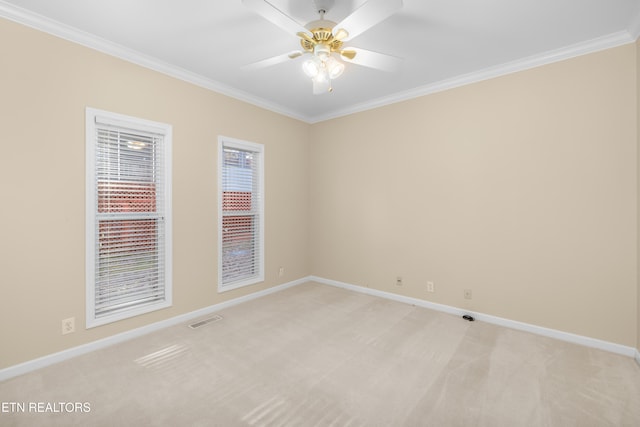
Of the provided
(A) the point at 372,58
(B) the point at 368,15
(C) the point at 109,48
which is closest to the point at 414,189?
(A) the point at 372,58

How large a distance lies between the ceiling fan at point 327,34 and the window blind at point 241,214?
5.46 feet

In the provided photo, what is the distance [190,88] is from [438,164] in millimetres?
3071

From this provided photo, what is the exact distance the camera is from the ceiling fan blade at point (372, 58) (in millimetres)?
2024

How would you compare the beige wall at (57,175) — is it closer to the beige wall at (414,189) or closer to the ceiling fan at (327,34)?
the beige wall at (414,189)

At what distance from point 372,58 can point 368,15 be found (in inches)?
19.1

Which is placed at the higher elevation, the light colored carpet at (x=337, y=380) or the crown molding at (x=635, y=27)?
the crown molding at (x=635, y=27)

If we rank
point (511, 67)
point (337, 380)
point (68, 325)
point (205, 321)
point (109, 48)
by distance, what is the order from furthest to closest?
1. point (205, 321)
2. point (511, 67)
3. point (109, 48)
4. point (68, 325)
5. point (337, 380)

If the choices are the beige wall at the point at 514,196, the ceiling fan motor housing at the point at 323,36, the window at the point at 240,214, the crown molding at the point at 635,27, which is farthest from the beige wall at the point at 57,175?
the crown molding at the point at 635,27

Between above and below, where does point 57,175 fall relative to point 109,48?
below

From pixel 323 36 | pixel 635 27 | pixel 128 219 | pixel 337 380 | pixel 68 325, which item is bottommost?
pixel 337 380

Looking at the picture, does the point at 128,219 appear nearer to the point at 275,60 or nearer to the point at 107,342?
the point at 107,342

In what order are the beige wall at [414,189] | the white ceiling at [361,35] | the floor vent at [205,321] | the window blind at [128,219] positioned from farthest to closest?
the floor vent at [205,321]
the window blind at [128,219]
the beige wall at [414,189]
the white ceiling at [361,35]

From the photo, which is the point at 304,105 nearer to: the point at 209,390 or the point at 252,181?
the point at 252,181

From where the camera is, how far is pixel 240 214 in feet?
12.5
